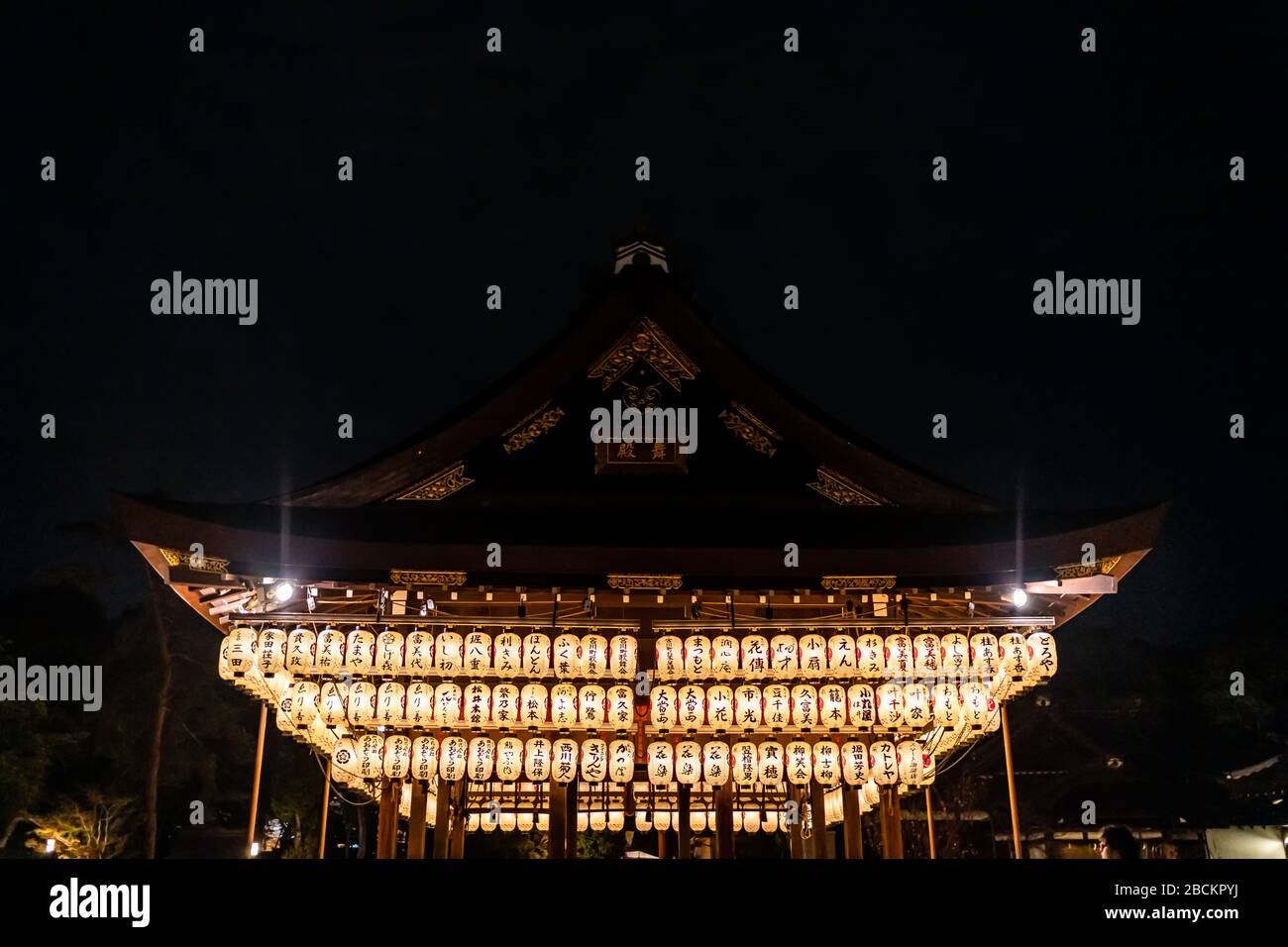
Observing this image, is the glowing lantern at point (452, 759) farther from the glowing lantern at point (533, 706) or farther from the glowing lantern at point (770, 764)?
the glowing lantern at point (770, 764)

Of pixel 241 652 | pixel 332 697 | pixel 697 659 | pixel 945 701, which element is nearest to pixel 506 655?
pixel 697 659

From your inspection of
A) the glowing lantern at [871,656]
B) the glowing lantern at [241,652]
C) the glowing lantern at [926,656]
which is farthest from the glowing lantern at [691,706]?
the glowing lantern at [241,652]

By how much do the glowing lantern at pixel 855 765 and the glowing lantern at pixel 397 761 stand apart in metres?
4.76

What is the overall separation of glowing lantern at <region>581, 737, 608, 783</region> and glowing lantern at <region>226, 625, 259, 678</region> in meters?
3.53

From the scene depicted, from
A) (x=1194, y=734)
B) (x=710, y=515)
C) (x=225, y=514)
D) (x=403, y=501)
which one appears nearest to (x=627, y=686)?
(x=710, y=515)

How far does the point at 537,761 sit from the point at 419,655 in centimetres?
172

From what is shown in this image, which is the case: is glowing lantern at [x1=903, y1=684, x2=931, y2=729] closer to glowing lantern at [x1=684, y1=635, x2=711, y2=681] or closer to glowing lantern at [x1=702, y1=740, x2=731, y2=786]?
glowing lantern at [x1=702, y1=740, x2=731, y2=786]

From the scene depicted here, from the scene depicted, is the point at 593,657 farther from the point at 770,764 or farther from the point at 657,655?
the point at 770,764

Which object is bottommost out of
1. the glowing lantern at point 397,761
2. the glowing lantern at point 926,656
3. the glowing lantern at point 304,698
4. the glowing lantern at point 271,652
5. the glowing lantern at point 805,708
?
the glowing lantern at point 397,761

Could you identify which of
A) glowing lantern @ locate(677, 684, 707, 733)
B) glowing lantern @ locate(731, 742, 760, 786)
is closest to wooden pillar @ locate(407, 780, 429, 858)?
glowing lantern @ locate(677, 684, 707, 733)

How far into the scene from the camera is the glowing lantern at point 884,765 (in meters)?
9.78

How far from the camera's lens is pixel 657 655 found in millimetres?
9242
